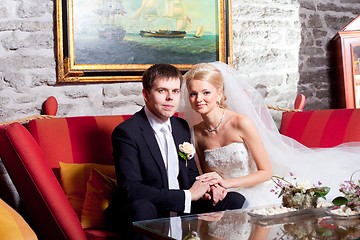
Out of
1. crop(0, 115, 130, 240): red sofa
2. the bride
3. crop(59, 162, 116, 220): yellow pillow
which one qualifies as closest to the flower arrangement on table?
the bride

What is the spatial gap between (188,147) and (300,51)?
249cm

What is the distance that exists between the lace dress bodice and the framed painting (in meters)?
0.97

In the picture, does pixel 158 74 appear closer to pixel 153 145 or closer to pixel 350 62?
pixel 153 145

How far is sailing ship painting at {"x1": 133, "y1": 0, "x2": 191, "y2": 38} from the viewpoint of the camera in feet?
14.8

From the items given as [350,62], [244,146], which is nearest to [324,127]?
[244,146]

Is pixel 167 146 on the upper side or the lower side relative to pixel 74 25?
lower

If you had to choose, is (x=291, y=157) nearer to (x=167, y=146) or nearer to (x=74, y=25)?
(x=167, y=146)

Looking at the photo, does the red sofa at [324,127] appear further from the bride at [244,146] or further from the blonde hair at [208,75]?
the blonde hair at [208,75]

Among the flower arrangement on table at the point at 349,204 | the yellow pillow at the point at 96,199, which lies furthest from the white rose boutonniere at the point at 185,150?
the flower arrangement on table at the point at 349,204

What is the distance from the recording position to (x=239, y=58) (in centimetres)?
514

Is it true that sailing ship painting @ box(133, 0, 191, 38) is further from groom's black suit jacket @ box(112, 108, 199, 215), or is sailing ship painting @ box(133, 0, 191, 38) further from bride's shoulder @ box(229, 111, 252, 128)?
groom's black suit jacket @ box(112, 108, 199, 215)

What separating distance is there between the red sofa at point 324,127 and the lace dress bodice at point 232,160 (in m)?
0.77

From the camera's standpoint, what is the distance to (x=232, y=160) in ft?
12.8

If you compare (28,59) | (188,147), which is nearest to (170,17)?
(28,59)
